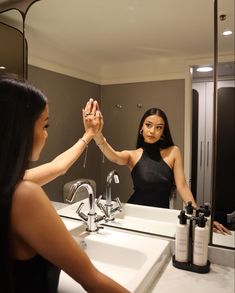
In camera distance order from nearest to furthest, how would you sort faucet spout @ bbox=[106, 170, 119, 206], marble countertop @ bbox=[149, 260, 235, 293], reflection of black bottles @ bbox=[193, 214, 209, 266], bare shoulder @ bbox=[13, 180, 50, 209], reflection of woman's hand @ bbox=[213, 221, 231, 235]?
1. bare shoulder @ bbox=[13, 180, 50, 209]
2. marble countertop @ bbox=[149, 260, 235, 293]
3. reflection of black bottles @ bbox=[193, 214, 209, 266]
4. reflection of woman's hand @ bbox=[213, 221, 231, 235]
5. faucet spout @ bbox=[106, 170, 119, 206]

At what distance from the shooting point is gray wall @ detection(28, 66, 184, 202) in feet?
4.14

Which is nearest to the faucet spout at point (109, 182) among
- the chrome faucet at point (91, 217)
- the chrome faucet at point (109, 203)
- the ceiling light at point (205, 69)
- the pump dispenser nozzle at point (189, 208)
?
the chrome faucet at point (109, 203)

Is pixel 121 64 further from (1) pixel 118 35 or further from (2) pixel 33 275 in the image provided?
(2) pixel 33 275

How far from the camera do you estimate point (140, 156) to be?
133 cm

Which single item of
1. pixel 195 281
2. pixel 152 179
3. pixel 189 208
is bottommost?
pixel 195 281

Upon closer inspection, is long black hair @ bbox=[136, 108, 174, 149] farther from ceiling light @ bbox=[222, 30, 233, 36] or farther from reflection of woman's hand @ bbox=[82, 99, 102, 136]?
ceiling light @ bbox=[222, 30, 233, 36]

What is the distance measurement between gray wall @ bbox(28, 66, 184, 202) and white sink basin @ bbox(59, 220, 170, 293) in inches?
8.4

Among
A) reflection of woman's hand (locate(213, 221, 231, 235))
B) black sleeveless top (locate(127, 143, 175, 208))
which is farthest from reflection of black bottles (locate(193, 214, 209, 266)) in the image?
black sleeveless top (locate(127, 143, 175, 208))

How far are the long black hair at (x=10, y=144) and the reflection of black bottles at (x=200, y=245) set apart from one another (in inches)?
28.1

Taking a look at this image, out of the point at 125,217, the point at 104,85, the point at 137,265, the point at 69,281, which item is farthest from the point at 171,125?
the point at 69,281

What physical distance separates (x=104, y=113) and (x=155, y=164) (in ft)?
1.24

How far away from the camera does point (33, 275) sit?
26.5 inches

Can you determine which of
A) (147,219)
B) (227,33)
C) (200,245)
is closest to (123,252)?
(147,219)

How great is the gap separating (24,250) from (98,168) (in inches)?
30.9
